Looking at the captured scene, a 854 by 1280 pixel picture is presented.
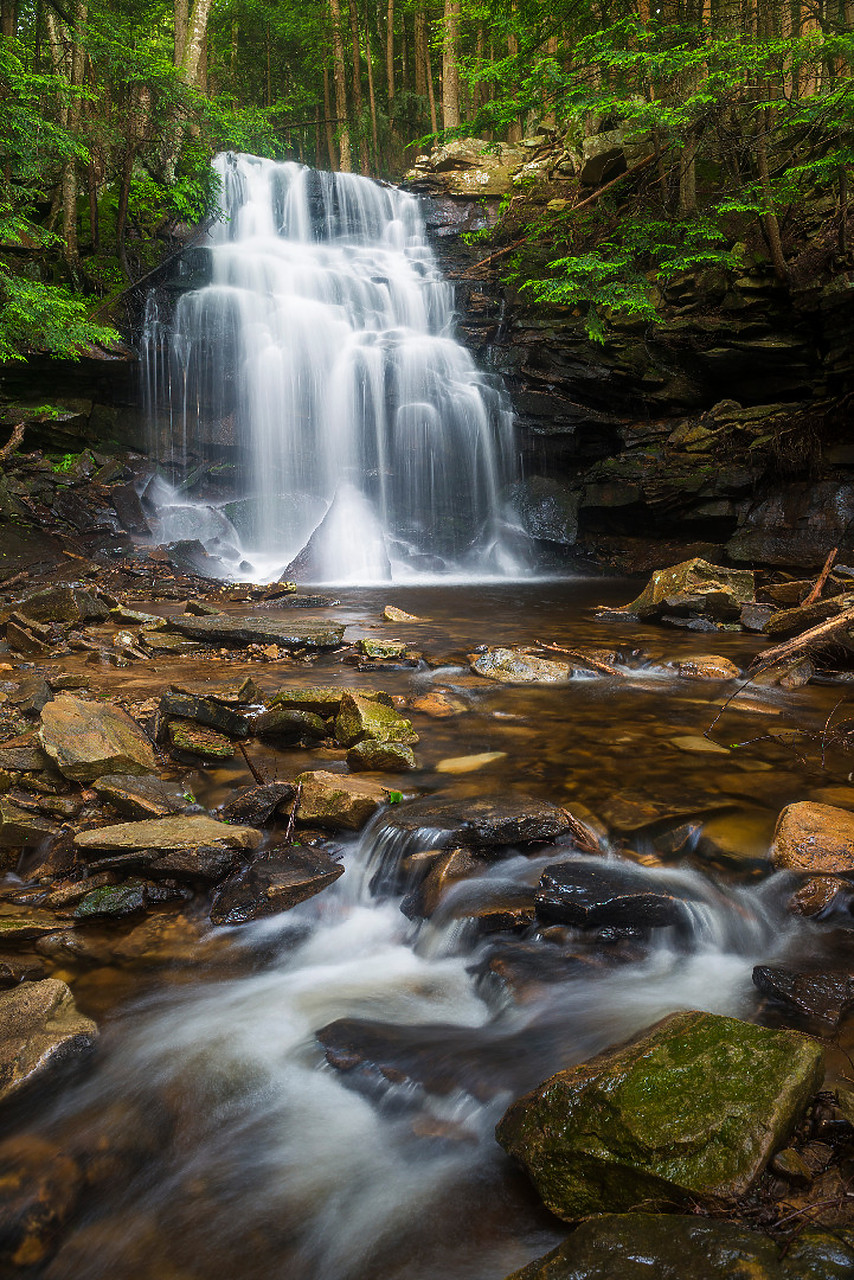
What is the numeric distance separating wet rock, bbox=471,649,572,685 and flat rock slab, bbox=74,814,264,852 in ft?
11.5

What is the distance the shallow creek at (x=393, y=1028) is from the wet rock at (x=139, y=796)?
0.77 ft

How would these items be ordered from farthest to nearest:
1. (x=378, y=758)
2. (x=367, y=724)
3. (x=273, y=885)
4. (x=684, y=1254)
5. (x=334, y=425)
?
(x=334, y=425), (x=367, y=724), (x=378, y=758), (x=273, y=885), (x=684, y=1254)

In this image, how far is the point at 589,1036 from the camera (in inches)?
98.7

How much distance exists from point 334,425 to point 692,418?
7.78 meters

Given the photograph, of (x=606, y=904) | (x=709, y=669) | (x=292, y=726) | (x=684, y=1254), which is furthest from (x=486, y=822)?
(x=709, y=669)

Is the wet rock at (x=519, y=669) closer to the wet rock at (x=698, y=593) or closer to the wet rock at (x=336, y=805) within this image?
the wet rock at (x=698, y=593)

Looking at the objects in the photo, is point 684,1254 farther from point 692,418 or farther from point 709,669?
point 692,418

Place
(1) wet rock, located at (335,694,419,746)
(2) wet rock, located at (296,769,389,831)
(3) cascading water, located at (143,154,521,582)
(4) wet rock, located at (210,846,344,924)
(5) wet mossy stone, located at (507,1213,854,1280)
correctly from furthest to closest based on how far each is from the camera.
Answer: (3) cascading water, located at (143,154,521,582) < (1) wet rock, located at (335,694,419,746) < (2) wet rock, located at (296,769,389,831) < (4) wet rock, located at (210,846,344,924) < (5) wet mossy stone, located at (507,1213,854,1280)

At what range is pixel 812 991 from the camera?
8.05 ft

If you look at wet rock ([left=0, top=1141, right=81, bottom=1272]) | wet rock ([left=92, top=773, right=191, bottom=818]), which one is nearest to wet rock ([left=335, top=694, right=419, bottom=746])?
wet rock ([left=92, top=773, right=191, bottom=818])

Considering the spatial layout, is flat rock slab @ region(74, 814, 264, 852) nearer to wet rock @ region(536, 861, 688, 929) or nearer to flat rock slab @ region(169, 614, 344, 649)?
wet rock @ region(536, 861, 688, 929)

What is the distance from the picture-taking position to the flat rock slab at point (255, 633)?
7.45 metres

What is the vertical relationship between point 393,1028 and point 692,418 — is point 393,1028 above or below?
below

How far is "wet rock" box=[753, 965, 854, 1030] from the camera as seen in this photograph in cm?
236
